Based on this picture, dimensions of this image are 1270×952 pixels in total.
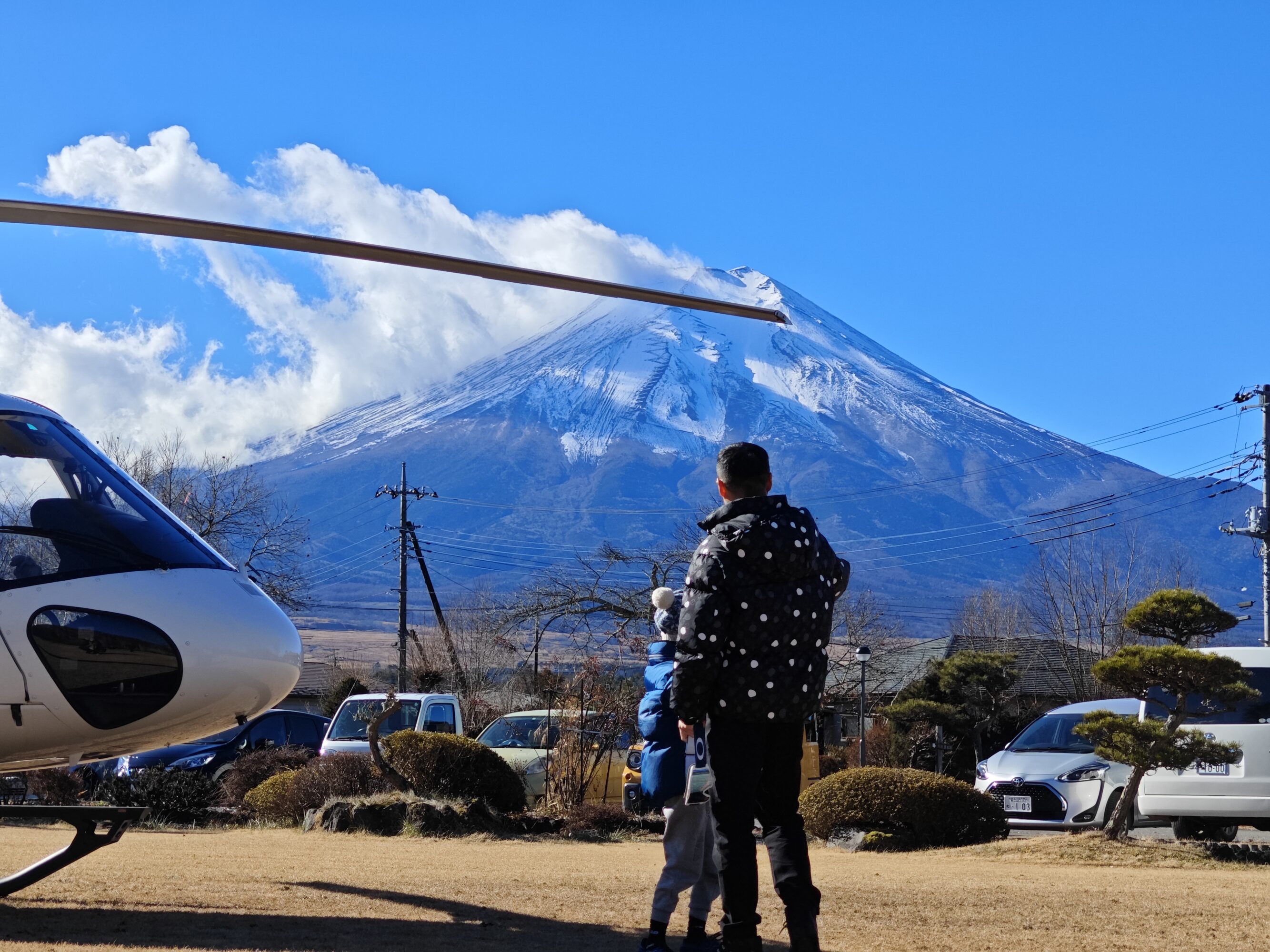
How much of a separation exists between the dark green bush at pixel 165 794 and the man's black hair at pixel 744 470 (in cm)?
1213

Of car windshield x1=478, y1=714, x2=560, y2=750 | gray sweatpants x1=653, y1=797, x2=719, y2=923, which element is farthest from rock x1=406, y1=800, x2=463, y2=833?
gray sweatpants x1=653, y1=797, x2=719, y2=923

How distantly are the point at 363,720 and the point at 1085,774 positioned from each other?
29.9ft

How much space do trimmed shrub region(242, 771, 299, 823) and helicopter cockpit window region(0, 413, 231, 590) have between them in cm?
856

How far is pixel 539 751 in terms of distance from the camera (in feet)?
61.1

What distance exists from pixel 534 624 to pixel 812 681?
35.6 m

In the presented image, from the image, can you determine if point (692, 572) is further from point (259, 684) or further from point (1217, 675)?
point (1217, 675)

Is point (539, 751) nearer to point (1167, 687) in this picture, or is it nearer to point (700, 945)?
point (1167, 687)

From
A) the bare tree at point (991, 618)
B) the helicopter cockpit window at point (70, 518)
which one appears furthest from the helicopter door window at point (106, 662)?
the bare tree at point (991, 618)

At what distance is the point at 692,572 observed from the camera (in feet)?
16.7

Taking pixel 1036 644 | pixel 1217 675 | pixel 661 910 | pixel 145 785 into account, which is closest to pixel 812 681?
pixel 661 910

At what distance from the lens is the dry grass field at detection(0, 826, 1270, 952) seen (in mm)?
6191

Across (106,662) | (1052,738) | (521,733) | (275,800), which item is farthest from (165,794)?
(106,662)

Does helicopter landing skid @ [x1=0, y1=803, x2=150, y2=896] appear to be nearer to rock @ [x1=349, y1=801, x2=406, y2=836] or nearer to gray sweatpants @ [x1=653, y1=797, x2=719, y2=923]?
gray sweatpants @ [x1=653, y1=797, x2=719, y2=923]

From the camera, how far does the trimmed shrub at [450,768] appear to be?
1523 cm
